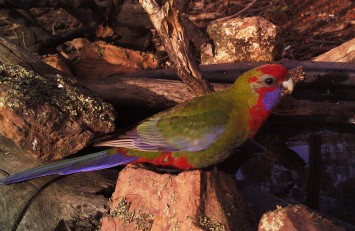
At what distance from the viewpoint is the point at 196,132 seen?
2277 mm

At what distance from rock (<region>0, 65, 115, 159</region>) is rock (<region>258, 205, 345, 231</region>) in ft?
3.35

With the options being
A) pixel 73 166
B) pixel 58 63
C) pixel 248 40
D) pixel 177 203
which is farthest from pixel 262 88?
pixel 58 63

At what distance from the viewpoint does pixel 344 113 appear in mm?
3131

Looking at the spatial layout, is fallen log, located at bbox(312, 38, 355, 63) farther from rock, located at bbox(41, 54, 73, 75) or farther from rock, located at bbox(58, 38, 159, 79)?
rock, located at bbox(41, 54, 73, 75)

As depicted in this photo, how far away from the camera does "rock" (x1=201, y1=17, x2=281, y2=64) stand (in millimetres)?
3875

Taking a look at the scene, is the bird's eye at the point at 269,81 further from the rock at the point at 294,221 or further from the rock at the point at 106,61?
the rock at the point at 106,61

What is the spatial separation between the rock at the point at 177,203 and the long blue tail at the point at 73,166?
275 mm

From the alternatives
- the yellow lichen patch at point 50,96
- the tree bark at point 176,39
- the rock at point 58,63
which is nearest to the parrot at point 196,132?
the yellow lichen patch at point 50,96

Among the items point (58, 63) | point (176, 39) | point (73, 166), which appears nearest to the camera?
point (73, 166)

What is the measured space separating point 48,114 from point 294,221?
3.91ft

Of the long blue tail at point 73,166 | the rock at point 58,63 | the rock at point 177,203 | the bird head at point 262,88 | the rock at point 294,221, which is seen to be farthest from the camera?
the rock at point 58,63

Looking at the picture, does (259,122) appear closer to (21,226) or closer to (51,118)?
(51,118)

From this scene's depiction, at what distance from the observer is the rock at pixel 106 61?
3.84 m

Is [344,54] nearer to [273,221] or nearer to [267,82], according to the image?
[267,82]
